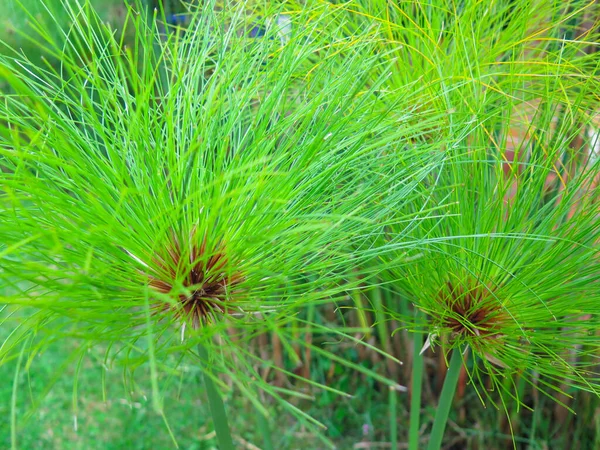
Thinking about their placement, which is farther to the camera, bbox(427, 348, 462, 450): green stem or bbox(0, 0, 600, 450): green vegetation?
bbox(427, 348, 462, 450): green stem

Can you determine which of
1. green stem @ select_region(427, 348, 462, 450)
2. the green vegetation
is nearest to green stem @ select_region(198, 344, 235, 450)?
the green vegetation

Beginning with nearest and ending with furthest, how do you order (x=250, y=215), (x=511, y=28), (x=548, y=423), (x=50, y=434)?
1. (x=250, y=215)
2. (x=511, y=28)
3. (x=548, y=423)
4. (x=50, y=434)

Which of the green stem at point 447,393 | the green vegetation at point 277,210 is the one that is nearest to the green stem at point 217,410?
the green vegetation at point 277,210

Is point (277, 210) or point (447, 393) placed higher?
point (277, 210)

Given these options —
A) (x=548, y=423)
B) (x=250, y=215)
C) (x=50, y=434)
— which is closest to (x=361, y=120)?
(x=250, y=215)

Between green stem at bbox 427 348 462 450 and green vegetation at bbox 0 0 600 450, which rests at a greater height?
green vegetation at bbox 0 0 600 450

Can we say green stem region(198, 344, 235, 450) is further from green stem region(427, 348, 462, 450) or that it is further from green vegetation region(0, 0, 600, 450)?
green stem region(427, 348, 462, 450)

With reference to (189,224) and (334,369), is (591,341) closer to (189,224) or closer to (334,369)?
(189,224)

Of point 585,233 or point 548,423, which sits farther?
point 548,423

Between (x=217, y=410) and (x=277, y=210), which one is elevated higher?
(x=277, y=210)

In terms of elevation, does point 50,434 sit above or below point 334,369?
below

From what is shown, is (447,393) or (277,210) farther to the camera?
(447,393)
